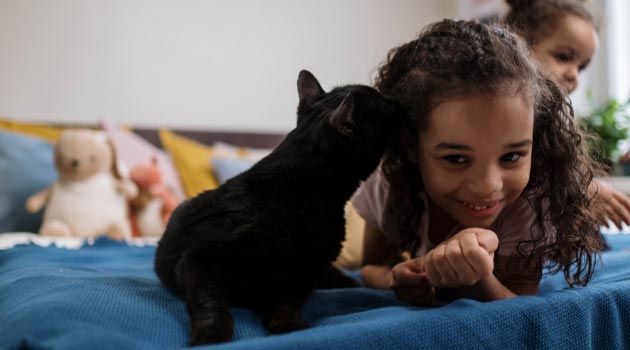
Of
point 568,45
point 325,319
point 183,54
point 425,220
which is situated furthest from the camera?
point 183,54

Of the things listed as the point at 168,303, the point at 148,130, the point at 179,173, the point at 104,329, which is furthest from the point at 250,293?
the point at 148,130

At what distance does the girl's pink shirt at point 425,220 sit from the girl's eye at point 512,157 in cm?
20

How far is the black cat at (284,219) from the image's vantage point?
0.86 meters

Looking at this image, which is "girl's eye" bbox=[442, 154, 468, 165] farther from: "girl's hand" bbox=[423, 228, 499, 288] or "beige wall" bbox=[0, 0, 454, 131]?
"beige wall" bbox=[0, 0, 454, 131]

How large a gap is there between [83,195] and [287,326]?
1.63 m

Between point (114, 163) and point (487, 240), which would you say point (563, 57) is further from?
point (114, 163)

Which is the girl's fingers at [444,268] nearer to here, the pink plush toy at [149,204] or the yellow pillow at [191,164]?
the pink plush toy at [149,204]

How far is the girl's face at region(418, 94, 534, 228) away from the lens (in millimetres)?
933

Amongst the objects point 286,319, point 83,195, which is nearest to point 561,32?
point 286,319

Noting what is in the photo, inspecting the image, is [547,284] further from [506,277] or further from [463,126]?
[463,126]

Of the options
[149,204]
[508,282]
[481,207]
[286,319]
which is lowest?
[149,204]

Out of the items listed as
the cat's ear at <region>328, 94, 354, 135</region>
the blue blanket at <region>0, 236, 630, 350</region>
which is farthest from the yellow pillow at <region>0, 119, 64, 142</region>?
the cat's ear at <region>328, 94, 354, 135</region>

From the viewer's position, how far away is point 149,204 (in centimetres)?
236

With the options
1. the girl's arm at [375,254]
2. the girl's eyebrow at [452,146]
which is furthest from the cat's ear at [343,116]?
the girl's arm at [375,254]
